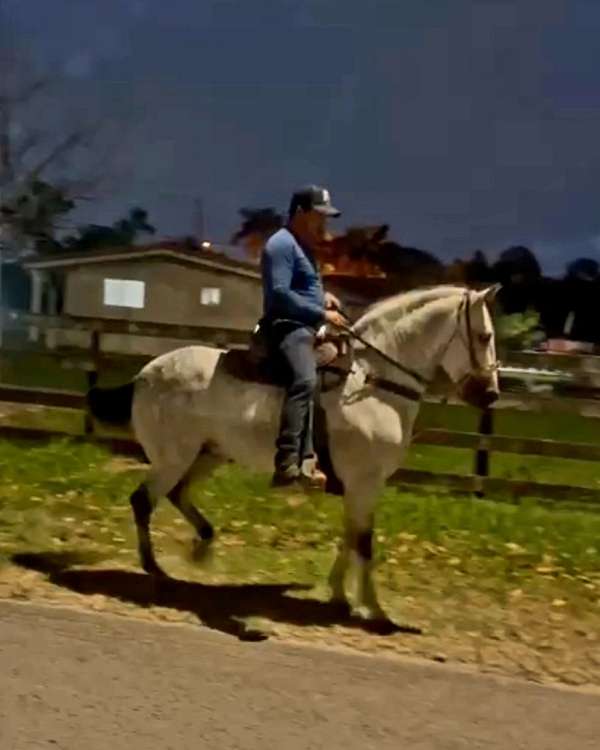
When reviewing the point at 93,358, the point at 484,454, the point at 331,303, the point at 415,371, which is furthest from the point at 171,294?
the point at 415,371

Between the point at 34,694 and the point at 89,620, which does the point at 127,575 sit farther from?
the point at 34,694

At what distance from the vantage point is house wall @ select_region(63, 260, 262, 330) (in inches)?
557

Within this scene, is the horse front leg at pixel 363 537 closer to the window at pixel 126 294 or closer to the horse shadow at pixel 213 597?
the horse shadow at pixel 213 597

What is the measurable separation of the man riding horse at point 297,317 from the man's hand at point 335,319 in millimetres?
60

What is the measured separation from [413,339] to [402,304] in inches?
8.8

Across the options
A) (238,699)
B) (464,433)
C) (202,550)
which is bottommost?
(238,699)

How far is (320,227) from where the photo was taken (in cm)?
653

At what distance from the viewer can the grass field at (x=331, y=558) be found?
20.6ft

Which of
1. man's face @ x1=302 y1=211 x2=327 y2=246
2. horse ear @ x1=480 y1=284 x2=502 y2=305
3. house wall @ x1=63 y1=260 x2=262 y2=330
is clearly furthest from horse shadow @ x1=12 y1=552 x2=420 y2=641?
house wall @ x1=63 y1=260 x2=262 y2=330

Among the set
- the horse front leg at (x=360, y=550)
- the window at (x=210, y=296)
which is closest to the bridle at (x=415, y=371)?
the horse front leg at (x=360, y=550)

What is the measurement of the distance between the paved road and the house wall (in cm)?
811

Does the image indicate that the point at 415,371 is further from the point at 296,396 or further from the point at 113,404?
the point at 113,404

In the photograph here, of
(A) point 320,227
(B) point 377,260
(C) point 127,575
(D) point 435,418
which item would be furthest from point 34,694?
(B) point 377,260

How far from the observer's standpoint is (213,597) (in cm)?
686
